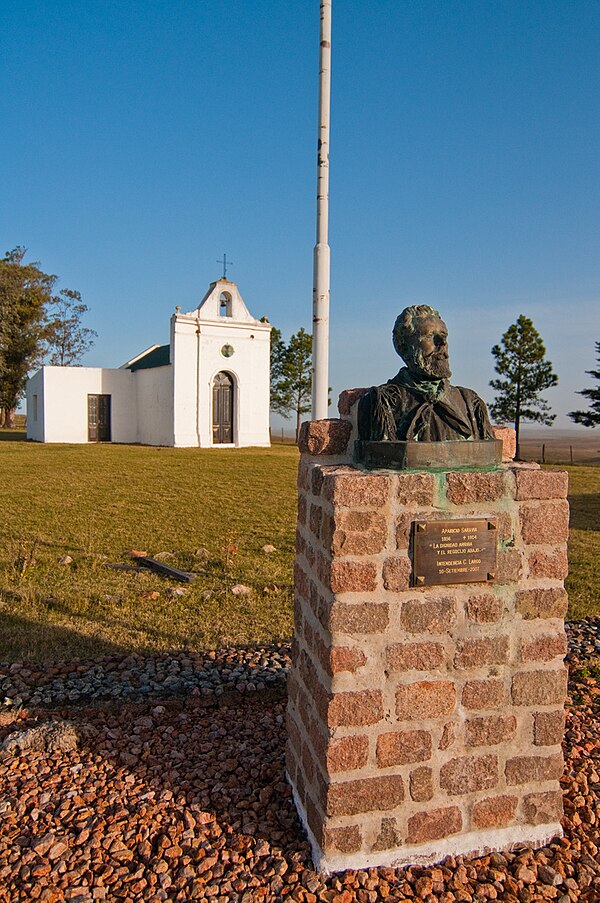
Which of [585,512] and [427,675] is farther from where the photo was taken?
[585,512]

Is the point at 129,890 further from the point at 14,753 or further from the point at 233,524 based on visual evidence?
the point at 233,524

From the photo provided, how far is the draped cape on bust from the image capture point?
2.67m

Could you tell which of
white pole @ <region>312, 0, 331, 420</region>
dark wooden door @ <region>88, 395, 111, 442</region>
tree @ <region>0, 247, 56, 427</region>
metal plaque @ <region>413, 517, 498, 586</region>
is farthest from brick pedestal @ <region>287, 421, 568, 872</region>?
tree @ <region>0, 247, 56, 427</region>

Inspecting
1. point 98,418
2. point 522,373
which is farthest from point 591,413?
point 98,418

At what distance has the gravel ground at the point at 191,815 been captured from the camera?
2432 millimetres

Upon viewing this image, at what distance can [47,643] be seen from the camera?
4.89 meters

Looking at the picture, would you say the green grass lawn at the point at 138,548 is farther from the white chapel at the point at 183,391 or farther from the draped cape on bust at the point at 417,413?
the white chapel at the point at 183,391

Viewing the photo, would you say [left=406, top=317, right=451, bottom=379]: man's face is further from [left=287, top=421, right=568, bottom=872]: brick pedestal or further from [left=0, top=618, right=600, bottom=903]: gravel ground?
[left=0, top=618, right=600, bottom=903]: gravel ground

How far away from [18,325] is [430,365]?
3684 centimetres

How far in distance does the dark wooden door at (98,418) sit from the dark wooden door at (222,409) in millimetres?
5812

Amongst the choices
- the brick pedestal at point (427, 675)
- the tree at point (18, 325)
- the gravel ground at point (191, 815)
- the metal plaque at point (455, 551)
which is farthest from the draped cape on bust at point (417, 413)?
the tree at point (18, 325)

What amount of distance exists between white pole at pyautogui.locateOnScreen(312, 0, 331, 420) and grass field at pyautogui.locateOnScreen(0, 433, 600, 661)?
2.20 metres

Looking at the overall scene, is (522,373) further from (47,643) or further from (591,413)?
(47,643)

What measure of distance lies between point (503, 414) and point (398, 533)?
27999 millimetres
